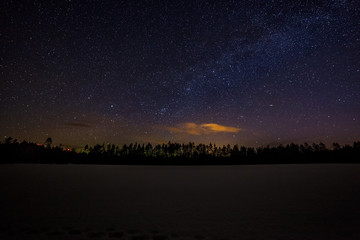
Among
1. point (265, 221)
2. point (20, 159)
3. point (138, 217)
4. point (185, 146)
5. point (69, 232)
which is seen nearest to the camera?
point (69, 232)

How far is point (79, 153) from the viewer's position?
10706 cm

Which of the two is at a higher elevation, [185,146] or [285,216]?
[185,146]

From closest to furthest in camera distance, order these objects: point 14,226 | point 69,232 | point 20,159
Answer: point 69,232
point 14,226
point 20,159

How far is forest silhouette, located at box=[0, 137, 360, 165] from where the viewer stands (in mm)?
78000

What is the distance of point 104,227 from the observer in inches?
213

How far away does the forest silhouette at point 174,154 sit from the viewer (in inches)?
3071

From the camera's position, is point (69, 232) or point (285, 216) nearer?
point (69, 232)

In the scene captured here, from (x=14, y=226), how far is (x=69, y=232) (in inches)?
71.1

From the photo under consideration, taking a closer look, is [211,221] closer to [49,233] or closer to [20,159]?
[49,233]

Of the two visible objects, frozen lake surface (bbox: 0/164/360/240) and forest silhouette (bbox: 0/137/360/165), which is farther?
forest silhouette (bbox: 0/137/360/165)

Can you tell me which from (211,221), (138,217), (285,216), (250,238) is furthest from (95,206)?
(285,216)

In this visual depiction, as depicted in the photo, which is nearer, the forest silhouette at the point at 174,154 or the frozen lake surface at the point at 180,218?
the frozen lake surface at the point at 180,218

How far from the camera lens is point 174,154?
498 ft

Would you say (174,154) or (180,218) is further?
(174,154)
